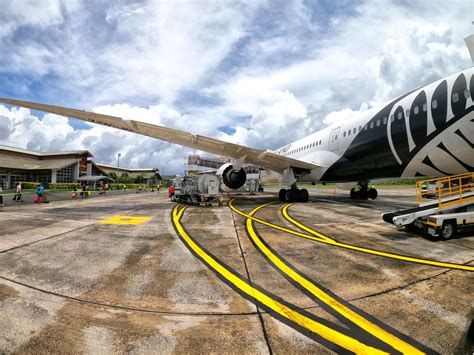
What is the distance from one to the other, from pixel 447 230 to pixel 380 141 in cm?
511

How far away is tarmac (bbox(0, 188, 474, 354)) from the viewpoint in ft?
7.54

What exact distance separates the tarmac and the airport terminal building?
52.6 metres

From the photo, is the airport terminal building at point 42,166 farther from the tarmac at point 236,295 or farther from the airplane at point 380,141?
the tarmac at point 236,295

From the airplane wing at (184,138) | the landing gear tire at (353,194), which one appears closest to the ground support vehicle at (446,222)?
the airplane wing at (184,138)

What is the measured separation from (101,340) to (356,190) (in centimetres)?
1892

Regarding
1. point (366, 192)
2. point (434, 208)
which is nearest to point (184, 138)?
point (434, 208)

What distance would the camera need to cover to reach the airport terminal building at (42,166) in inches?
1801

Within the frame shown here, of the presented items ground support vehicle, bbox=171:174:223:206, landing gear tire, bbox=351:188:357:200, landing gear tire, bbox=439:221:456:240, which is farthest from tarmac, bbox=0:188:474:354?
landing gear tire, bbox=351:188:357:200

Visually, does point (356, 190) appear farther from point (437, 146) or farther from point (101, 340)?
point (101, 340)

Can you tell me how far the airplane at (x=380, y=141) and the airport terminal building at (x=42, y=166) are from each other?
4697 cm

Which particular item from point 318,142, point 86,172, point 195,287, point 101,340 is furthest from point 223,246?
point 86,172

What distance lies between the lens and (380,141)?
10375 millimetres

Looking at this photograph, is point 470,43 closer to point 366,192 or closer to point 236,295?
point 236,295

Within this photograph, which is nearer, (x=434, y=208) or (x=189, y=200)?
(x=434, y=208)
